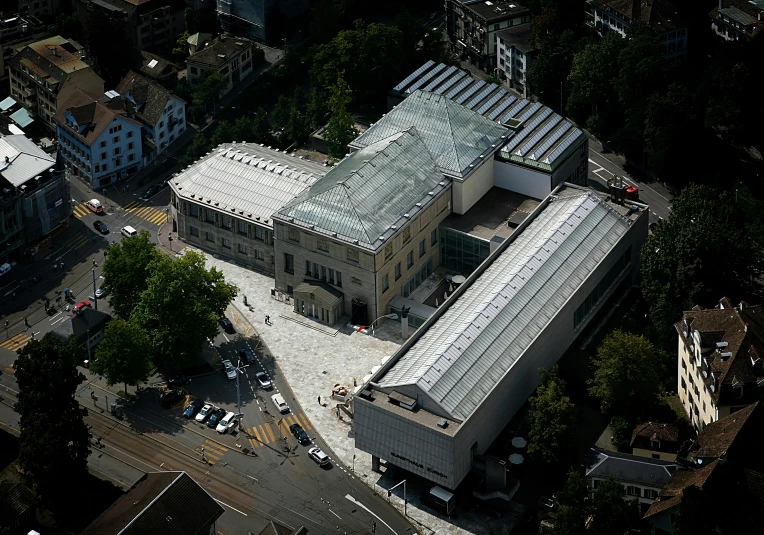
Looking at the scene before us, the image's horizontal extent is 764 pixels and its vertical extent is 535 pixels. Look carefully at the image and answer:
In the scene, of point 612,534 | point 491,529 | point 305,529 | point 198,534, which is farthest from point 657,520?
point 198,534

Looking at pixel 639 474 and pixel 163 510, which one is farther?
pixel 639 474

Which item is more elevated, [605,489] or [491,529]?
[605,489]

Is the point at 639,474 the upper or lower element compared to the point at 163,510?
lower

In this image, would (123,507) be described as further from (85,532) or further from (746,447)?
(746,447)

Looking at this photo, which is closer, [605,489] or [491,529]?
[605,489]

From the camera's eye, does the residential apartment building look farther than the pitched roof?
Yes
